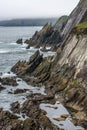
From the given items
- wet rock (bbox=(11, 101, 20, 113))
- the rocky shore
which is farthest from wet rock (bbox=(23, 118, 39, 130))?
wet rock (bbox=(11, 101, 20, 113))

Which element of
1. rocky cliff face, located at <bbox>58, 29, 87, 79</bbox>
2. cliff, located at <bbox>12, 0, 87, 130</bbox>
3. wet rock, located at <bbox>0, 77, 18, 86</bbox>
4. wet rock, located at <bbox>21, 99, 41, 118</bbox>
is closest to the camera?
wet rock, located at <bbox>21, 99, 41, 118</bbox>

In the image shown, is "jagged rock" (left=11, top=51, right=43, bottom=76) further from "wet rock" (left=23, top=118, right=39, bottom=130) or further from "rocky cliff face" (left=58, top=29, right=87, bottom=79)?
"wet rock" (left=23, top=118, right=39, bottom=130)

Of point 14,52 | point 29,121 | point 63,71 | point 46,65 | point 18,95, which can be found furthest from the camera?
point 14,52

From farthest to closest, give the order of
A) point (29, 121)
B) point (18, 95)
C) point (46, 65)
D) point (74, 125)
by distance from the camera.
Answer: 1. point (46, 65)
2. point (18, 95)
3. point (74, 125)
4. point (29, 121)

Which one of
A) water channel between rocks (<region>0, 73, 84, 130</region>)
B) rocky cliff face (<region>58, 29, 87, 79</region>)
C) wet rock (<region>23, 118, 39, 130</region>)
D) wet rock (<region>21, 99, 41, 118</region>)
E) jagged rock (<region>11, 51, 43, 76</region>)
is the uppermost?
rocky cliff face (<region>58, 29, 87, 79</region>)

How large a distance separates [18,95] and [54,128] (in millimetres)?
27441

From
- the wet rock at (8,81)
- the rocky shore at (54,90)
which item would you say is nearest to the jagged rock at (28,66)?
the rocky shore at (54,90)

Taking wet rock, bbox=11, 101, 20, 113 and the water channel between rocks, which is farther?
wet rock, bbox=11, 101, 20, 113

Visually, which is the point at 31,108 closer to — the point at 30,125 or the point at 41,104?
the point at 41,104

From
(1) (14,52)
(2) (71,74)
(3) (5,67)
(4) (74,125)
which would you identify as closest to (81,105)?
(4) (74,125)

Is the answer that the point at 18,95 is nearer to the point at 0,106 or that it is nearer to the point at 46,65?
the point at 0,106

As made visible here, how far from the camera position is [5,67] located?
129 meters

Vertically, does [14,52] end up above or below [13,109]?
below

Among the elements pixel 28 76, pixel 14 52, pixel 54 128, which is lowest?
pixel 14 52
